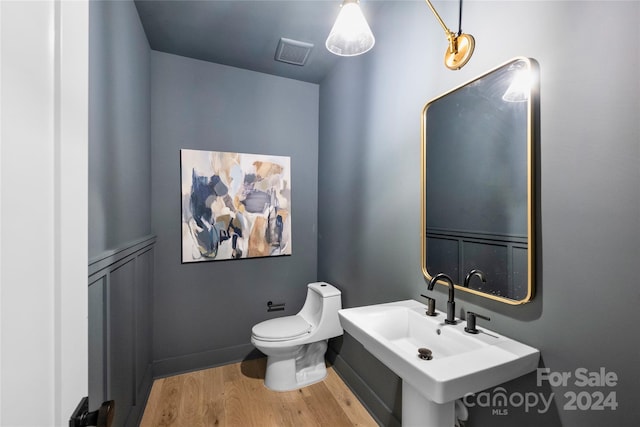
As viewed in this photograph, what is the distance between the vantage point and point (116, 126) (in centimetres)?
131

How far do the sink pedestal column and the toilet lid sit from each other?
1045 mm

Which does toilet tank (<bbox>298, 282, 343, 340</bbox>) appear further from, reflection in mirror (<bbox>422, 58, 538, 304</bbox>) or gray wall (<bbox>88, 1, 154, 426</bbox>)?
gray wall (<bbox>88, 1, 154, 426</bbox>)

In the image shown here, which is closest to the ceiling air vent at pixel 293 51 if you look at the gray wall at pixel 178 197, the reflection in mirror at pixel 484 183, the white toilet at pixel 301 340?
the gray wall at pixel 178 197

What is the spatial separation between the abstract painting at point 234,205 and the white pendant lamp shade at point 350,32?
4.34 ft

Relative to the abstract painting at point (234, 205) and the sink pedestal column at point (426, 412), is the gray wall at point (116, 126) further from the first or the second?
the sink pedestal column at point (426, 412)

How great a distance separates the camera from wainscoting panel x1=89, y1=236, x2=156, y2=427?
103 cm

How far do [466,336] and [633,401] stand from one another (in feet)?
1.42

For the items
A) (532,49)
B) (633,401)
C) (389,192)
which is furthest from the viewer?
(389,192)

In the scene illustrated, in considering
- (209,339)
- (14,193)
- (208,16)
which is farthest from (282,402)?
(208,16)

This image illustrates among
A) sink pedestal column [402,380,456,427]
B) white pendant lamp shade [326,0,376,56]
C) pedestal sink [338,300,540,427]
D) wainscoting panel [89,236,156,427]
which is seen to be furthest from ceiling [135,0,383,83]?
sink pedestal column [402,380,456,427]

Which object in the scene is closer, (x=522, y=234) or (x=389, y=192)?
(x=522, y=234)

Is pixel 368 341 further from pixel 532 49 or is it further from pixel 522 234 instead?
pixel 532 49

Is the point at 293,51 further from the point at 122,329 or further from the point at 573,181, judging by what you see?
the point at 122,329

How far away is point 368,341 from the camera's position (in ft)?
3.72
